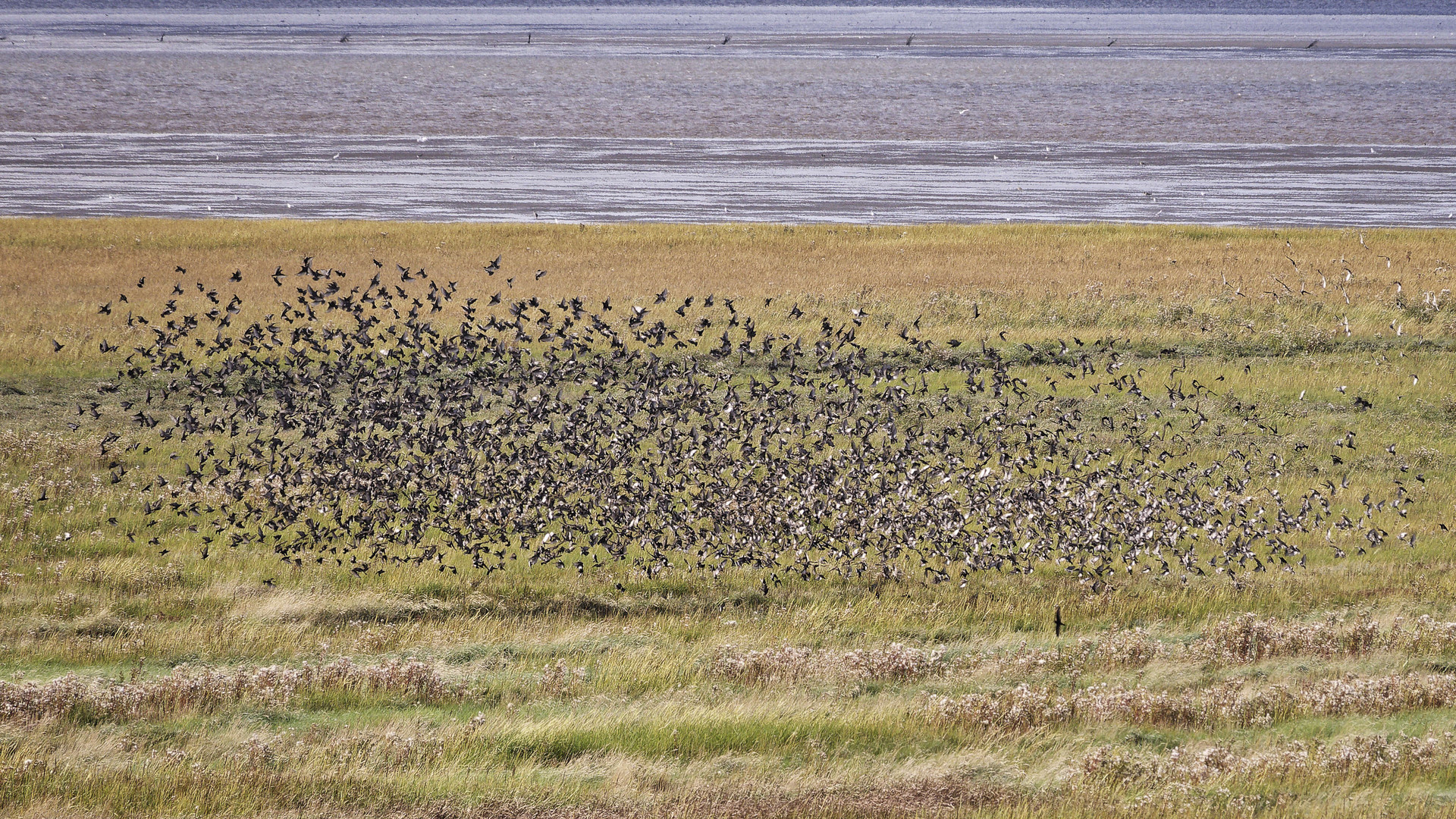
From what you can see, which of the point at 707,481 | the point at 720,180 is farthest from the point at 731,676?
the point at 720,180

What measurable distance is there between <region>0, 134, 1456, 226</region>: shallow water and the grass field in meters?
25.2

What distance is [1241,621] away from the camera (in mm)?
14398

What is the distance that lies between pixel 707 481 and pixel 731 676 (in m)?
7.75

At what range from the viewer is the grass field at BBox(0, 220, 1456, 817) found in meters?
10.2

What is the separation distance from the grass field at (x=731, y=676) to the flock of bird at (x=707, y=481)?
65 cm

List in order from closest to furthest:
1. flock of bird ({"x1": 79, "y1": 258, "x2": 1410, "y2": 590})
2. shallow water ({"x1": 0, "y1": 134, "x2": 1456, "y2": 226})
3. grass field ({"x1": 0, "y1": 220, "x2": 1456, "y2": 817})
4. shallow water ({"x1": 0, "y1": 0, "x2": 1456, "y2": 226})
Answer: grass field ({"x1": 0, "y1": 220, "x2": 1456, "y2": 817}), flock of bird ({"x1": 79, "y1": 258, "x2": 1410, "y2": 590}), shallow water ({"x1": 0, "y1": 134, "x2": 1456, "y2": 226}), shallow water ({"x1": 0, "y1": 0, "x2": 1456, "y2": 226})

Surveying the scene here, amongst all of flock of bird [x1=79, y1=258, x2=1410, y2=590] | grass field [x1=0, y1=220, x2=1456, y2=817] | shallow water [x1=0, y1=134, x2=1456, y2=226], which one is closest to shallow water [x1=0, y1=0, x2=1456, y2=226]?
shallow water [x1=0, y1=134, x2=1456, y2=226]

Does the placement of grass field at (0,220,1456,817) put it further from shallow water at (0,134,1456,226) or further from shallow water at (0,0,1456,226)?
shallow water at (0,0,1456,226)

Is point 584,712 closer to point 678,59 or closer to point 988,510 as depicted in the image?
point 988,510

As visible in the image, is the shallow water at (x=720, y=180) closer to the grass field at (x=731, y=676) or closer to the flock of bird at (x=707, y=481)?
the flock of bird at (x=707, y=481)

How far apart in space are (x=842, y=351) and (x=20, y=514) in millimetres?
16987

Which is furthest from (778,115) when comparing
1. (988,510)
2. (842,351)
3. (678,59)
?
(988,510)

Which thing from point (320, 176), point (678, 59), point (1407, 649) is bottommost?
point (1407, 649)

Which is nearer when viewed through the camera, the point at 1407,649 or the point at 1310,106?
the point at 1407,649
